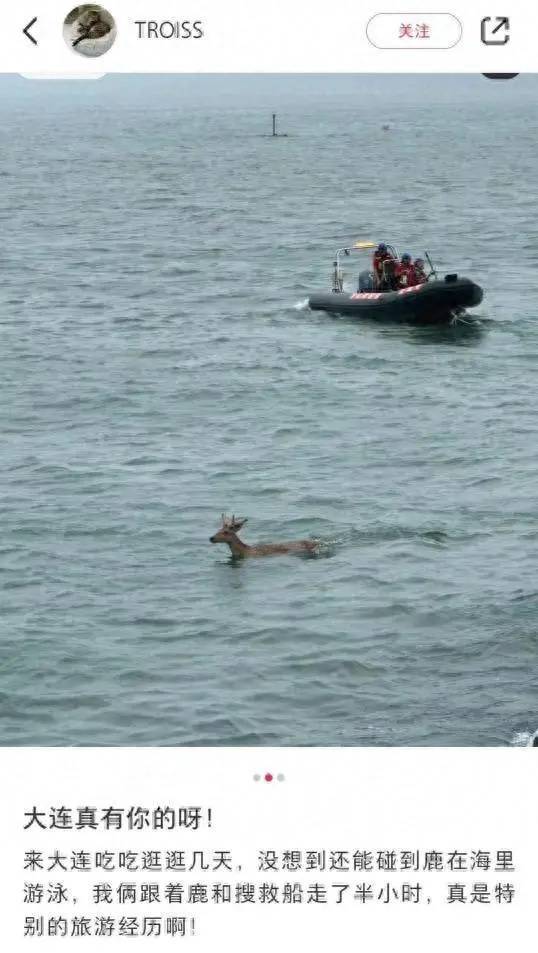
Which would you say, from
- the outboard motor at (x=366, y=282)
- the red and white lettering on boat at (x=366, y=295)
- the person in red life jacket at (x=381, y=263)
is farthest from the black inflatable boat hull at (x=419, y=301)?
the person in red life jacket at (x=381, y=263)

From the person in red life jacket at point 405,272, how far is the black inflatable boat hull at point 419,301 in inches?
14.7

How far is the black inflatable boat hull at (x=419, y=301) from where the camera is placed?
46.3 m

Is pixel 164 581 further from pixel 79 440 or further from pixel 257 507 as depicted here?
pixel 79 440

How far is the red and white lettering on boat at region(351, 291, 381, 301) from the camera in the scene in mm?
47281

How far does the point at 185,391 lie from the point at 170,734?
2247cm

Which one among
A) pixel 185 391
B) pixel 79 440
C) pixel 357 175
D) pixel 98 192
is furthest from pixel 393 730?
pixel 357 175

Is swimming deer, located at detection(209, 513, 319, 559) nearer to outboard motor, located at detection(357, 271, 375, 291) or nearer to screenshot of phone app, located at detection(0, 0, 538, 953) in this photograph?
screenshot of phone app, located at detection(0, 0, 538, 953)

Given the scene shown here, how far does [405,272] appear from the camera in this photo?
4678cm

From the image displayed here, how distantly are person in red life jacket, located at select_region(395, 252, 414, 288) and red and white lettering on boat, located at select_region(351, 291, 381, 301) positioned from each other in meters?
0.69

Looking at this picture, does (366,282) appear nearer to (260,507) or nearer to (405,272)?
(405,272)

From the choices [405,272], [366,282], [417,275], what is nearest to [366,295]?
[366,282]
